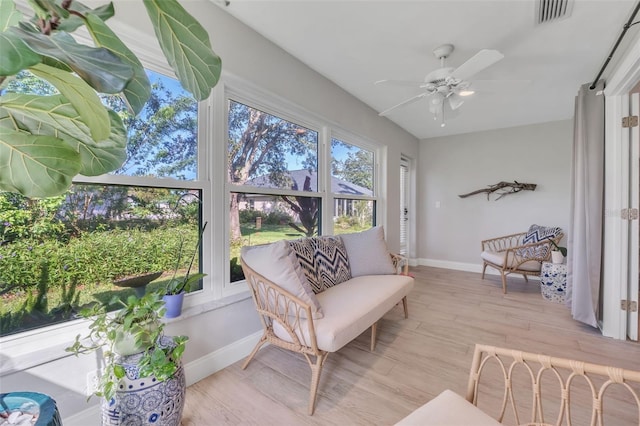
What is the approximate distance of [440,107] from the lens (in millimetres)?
2477

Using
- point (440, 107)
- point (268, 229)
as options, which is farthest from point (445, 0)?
point (268, 229)

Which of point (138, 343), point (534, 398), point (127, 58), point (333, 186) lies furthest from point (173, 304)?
point (333, 186)

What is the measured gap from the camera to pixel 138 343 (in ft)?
3.58

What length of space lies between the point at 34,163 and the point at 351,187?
3.04 meters

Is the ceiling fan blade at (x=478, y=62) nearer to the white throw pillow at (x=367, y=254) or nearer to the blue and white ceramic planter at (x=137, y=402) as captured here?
the white throw pillow at (x=367, y=254)

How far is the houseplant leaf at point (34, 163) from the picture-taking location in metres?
0.50

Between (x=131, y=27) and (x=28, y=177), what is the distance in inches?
54.4

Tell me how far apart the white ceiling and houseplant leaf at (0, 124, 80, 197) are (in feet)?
5.90

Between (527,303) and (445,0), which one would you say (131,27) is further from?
(527,303)

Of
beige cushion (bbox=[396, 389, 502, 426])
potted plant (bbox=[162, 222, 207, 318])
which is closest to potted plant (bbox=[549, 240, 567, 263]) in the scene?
beige cushion (bbox=[396, 389, 502, 426])

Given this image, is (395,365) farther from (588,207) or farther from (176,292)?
→ (588,207)

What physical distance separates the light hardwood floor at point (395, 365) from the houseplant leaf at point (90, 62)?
5.27 ft

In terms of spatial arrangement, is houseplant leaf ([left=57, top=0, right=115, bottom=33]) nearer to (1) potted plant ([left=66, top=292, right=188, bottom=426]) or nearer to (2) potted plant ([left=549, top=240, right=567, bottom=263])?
(1) potted plant ([left=66, top=292, right=188, bottom=426])

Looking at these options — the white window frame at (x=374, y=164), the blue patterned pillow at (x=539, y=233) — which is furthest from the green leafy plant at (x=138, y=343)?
the blue patterned pillow at (x=539, y=233)
